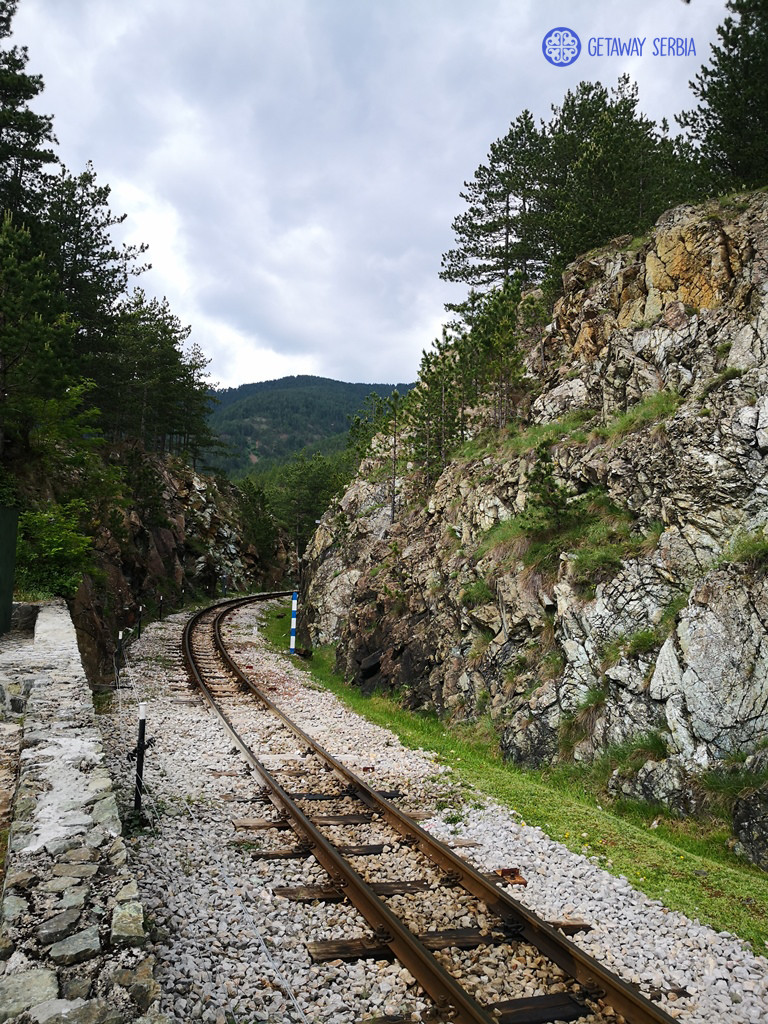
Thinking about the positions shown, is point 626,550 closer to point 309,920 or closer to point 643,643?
point 643,643

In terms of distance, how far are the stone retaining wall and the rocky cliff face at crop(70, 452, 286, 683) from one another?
963cm

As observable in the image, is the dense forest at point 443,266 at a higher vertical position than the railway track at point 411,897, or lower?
higher

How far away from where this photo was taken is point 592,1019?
15.8 ft

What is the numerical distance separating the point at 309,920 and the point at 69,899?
2.41 metres

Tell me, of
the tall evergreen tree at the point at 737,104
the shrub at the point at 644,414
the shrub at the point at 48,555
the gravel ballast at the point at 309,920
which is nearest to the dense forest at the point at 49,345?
the shrub at the point at 48,555

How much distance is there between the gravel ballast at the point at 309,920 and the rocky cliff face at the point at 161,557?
856 centimetres

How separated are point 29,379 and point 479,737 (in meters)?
16.3

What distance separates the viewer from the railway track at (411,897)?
492 centimetres

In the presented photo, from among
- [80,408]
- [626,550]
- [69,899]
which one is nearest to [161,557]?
[80,408]

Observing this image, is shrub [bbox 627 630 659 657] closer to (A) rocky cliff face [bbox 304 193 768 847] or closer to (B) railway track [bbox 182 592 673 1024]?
(A) rocky cliff face [bbox 304 193 768 847]

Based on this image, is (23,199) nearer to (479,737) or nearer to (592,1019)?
(479,737)

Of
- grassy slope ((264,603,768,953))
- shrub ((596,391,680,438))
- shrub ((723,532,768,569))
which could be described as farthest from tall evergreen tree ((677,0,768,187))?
grassy slope ((264,603,768,953))

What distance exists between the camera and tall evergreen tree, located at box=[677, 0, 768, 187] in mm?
17047

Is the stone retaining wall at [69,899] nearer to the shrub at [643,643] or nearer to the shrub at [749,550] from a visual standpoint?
the shrub at [643,643]
